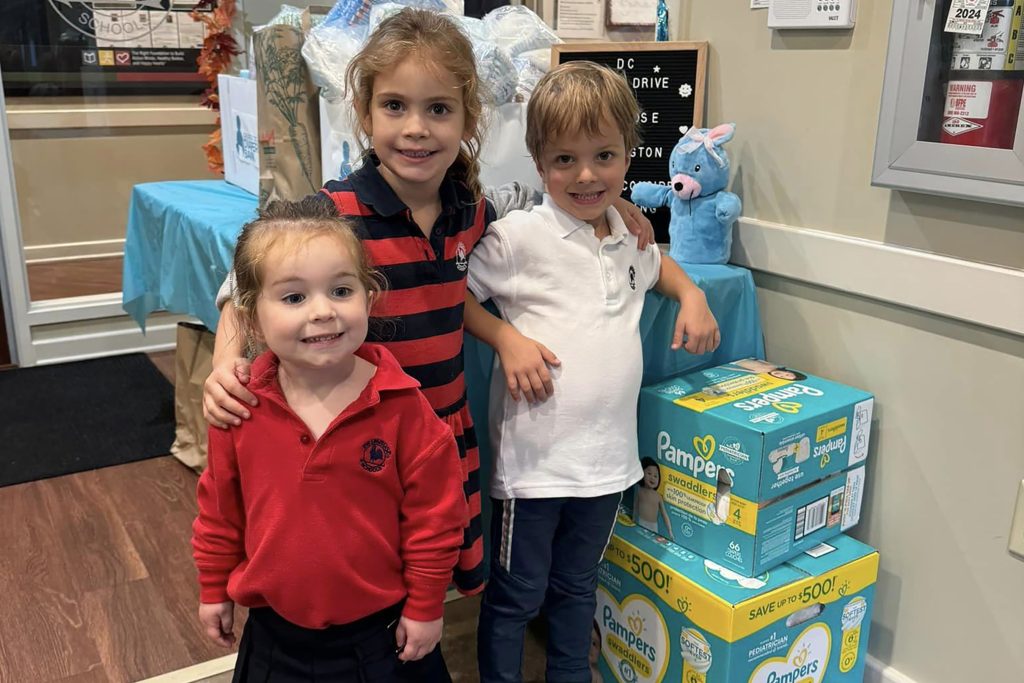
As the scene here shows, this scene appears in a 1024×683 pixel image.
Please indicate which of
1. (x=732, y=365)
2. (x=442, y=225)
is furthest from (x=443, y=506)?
(x=732, y=365)

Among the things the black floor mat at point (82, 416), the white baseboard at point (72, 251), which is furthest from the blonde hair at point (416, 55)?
the white baseboard at point (72, 251)

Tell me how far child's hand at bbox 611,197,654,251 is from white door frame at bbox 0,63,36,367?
2.78 meters

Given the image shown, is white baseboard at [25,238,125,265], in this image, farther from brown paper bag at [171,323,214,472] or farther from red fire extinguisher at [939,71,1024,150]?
red fire extinguisher at [939,71,1024,150]

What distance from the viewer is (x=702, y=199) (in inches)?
66.7

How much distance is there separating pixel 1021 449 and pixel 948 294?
26 cm

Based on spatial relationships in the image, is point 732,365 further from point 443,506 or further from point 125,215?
point 125,215

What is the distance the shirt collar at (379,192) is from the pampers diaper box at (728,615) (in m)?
0.67

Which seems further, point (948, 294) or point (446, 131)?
point (948, 294)

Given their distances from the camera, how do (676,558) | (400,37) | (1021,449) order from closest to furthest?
(400,37) < (1021,449) < (676,558)

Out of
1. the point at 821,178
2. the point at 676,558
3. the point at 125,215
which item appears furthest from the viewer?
the point at 125,215

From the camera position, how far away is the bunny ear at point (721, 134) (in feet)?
5.38

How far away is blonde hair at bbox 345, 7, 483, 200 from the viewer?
1203mm

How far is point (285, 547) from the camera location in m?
1.10

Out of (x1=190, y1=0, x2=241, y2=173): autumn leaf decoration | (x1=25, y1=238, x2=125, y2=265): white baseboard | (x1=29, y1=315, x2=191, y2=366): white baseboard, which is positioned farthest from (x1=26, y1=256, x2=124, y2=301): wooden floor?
(x1=190, y1=0, x2=241, y2=173): autumn leaf decoration
